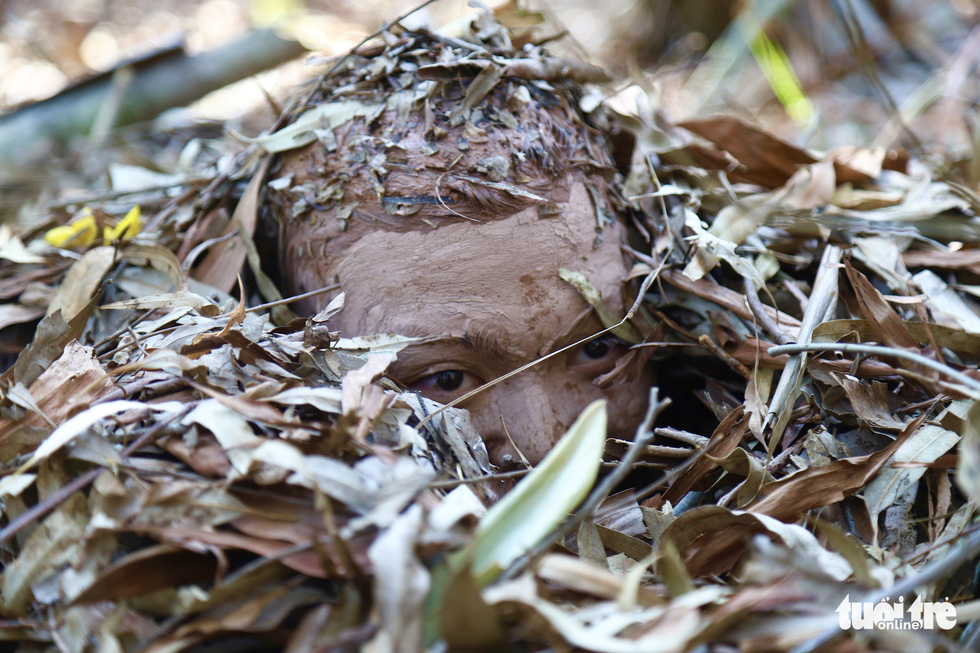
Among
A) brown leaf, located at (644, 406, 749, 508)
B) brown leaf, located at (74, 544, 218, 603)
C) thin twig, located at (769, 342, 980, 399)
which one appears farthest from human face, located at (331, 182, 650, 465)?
brown leaf, located at (74, 544, 218, 603)

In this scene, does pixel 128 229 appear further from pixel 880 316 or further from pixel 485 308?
pixel 880 316

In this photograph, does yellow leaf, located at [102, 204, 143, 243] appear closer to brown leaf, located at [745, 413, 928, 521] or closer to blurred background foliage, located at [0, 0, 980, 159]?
blurred background foliage, located at [0, 0, 980, 159]

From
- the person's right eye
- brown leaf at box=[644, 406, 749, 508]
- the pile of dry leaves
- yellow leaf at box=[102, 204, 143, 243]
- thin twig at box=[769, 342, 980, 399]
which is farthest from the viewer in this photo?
yellow leaf at box=[102, 204, 143, 243]

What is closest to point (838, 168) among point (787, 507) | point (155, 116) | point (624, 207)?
point (624, 207)

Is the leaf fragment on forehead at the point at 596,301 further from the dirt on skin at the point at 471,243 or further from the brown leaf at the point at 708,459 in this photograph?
the brown leaf at the point at 708,459

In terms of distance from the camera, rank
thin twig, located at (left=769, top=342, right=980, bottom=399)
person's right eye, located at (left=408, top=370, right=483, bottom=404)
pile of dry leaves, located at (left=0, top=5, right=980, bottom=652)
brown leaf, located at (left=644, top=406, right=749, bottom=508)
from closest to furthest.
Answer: pile of dry leaves, located at (left=0, top=5, right=980, bottom=652) → thin twig, located at (left=769, top=342, right=980, bottom=399) → brown leaf, located at (left=644, top=406, right=749, bottom=508) → person's right eye, located at (left=408, top=370, right=483, bottom=404)

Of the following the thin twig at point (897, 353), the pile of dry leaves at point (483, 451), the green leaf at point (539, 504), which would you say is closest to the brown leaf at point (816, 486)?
the pile of dry leaves at point (483, 451)

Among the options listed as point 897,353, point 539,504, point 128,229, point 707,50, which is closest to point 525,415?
point 539,504

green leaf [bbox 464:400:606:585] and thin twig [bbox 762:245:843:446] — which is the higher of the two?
green leaf [bbox 464:400:606:585]
